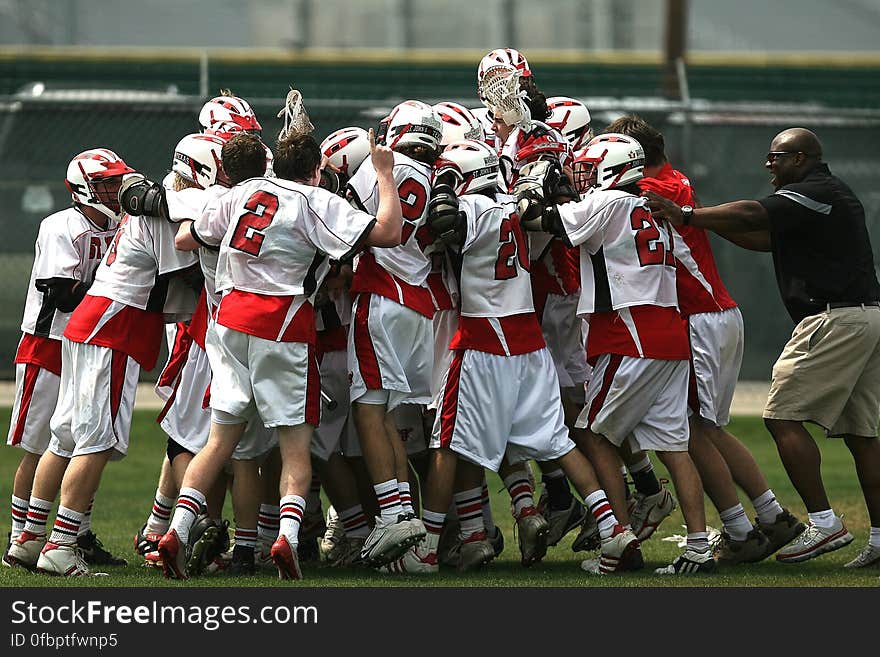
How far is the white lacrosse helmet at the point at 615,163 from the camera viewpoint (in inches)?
272

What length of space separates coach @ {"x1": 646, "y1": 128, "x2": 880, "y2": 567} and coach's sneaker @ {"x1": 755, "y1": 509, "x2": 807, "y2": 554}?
100 mm

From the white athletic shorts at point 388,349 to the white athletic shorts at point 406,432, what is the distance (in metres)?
0.31

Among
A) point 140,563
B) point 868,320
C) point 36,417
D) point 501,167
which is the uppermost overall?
point 501,167

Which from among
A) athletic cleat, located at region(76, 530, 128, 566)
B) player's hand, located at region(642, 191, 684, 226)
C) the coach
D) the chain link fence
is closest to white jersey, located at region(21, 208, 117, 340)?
athletic cleat, located at region(76, 530, 128, 566)

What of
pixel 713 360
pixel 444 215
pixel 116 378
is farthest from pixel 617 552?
pixel 116 378

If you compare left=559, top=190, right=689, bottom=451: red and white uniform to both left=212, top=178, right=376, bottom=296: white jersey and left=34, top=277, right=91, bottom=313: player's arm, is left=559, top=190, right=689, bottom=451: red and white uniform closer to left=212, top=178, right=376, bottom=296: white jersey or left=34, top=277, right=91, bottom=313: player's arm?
left=212, top=178, right=376, bottom=296: white jersey

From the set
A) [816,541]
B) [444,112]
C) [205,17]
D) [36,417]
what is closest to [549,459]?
[816,541]

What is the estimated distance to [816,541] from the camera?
23.1ft

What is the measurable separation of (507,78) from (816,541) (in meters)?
2.87

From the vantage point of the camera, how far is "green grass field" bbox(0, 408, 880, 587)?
640cm

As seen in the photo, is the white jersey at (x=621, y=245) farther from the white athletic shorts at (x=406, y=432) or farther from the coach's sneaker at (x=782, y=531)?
the coach's sneaker at (x=782, y=531)

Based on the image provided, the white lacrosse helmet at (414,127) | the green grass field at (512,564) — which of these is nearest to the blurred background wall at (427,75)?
the green grass field at (512,564)
